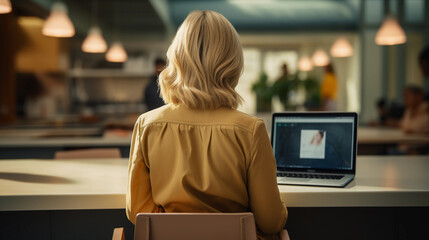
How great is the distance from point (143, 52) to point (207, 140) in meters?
8.58

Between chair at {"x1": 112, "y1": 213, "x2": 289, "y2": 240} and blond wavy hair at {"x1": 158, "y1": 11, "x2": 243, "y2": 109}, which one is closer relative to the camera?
chair at {"x1": 112, "y1": 213, "x2": 289, "y2": 240}

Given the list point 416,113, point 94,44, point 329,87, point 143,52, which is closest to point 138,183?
point 416,113

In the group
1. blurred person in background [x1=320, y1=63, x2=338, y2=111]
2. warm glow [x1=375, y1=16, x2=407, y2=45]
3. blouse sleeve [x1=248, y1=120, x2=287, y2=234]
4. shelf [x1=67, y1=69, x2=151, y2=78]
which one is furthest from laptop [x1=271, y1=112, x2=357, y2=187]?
blurred person in background [x1=320, y1=63, x2=338, y2=111]

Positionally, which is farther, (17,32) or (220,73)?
(17,32)

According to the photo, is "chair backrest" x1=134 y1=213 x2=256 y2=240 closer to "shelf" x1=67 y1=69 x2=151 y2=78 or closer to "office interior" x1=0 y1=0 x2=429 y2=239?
"office interior" x1=0 y1=0 x2=429 y2=239

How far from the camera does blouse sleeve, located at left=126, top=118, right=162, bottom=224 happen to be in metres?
1.51

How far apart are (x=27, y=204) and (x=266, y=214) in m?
0.88

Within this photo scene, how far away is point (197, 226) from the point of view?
1321 millimetres

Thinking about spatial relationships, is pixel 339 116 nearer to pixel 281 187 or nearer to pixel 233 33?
pixel 281 187

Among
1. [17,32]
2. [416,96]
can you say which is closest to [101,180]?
[416,96]

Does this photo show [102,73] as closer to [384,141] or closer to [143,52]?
[143,52]

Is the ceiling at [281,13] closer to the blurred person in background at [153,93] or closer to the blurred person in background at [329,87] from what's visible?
the blurred person in background at [329,87]

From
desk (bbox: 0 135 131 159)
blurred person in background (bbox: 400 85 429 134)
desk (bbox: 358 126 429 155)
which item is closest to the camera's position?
desk (bbox: 0 135 131 159)

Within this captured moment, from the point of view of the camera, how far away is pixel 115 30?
10.6 meters
